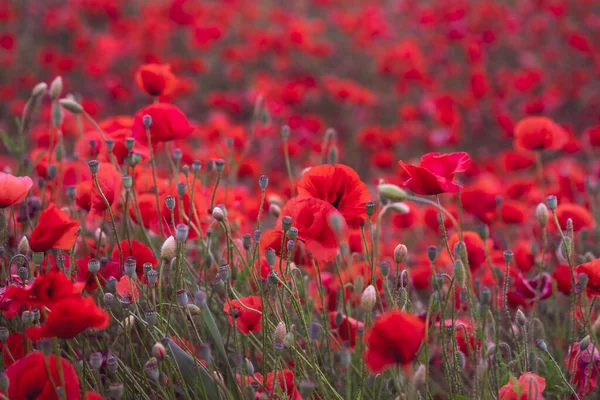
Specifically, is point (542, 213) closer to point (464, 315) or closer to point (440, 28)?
point (464, 315)

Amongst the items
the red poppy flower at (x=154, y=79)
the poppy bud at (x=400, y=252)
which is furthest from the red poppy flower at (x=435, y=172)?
the red poppy flower at (x=154, y=79)

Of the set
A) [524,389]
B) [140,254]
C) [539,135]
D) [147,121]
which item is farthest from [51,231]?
[539,135]

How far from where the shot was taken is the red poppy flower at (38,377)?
106cm

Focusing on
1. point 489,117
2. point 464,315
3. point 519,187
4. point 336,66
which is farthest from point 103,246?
point 336,66

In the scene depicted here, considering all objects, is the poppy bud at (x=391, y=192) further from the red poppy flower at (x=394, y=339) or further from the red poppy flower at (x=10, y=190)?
the red poppy flower at (x=10, y=190)

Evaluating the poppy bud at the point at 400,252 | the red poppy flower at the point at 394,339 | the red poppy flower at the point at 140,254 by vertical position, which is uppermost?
the red poppy flower at the point at 394,339

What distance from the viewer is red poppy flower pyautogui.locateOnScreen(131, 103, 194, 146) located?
1666 millimetres

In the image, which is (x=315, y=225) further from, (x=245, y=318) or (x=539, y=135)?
(x=539, y=135)

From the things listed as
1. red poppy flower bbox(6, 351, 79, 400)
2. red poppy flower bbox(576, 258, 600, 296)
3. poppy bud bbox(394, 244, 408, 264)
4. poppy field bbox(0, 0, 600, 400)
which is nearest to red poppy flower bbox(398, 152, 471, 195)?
poppy field bbox(0, 0, 600, 400)

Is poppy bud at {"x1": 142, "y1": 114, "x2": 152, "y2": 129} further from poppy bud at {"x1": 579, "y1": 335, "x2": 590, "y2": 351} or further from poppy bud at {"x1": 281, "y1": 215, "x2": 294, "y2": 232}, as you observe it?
poppy bud at {"x1": 579, "y1": 335, "x2": 590, "y2": 351}

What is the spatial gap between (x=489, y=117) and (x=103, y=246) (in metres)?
3.70

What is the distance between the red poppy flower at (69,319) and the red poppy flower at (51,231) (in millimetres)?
253

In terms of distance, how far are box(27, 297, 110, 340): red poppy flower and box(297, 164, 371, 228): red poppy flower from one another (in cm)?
48

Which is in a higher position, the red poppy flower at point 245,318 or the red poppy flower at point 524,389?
the red poppy flower at point 245,318
